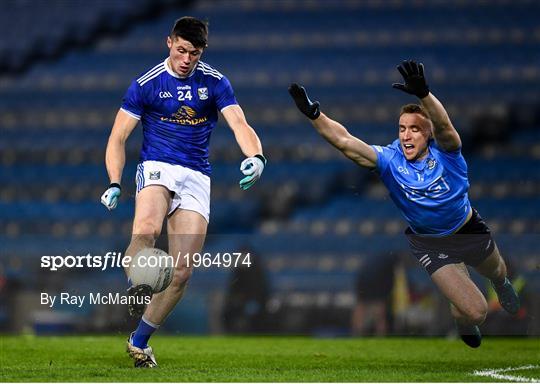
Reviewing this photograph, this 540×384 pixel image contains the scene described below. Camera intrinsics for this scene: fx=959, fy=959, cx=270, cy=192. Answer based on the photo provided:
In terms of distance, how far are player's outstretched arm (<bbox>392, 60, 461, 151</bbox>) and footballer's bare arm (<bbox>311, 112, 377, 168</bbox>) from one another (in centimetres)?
51

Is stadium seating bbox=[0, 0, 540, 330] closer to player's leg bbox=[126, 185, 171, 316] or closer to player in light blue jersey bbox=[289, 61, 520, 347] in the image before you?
player in light blue jersey bbox=[289, 61, 520, 347]

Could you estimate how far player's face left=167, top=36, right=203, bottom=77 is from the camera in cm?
655

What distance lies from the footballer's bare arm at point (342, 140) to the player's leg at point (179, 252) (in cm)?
106

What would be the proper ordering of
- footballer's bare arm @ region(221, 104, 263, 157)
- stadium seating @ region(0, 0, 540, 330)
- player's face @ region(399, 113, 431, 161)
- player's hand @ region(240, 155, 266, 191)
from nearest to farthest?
1. player's hand @ region(240, 155, 266, 191)
2. footballer's bare arm @ region(221, 104, 263, 157)
3. player's face @ region(399, 113, 431, 161)
4. stadium seating @ region(0, 0, 540, 330)

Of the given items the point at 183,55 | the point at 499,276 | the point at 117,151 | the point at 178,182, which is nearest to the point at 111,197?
the point at 117,151

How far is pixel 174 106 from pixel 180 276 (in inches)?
46.8

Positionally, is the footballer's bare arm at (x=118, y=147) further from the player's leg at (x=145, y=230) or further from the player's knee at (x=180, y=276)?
the player's knee at (x=180, y=276)

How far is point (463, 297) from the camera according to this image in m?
7.10

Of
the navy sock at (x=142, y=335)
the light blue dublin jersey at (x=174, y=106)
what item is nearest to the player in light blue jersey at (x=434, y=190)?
the light blue dublin jersey at (x=174, y=106)

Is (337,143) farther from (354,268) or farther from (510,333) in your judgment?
(354,268)

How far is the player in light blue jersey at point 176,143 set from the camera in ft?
21.4

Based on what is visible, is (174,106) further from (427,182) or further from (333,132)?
(427,182)

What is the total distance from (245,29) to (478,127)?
29.4ft

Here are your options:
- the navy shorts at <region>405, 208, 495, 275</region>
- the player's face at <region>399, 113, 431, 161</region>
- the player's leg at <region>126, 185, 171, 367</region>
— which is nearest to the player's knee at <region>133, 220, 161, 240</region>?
the player's leg at <region>126, 185, 171, 367</region>
